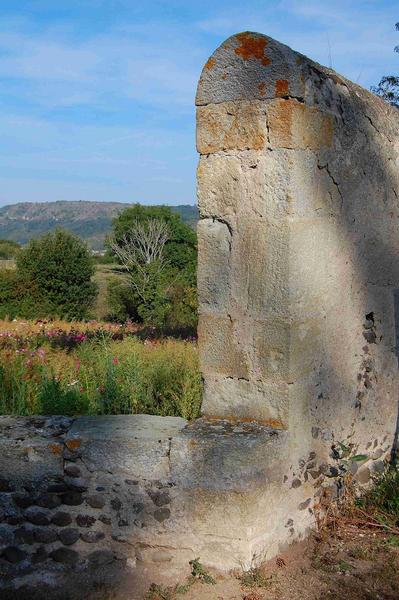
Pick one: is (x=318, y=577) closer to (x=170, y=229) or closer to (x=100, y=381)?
(x=100, y=381)

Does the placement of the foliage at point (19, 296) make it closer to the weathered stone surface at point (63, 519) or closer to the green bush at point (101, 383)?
the green bush at point (101, 383)

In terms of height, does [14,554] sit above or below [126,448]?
below

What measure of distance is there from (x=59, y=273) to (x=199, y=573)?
1753 cm

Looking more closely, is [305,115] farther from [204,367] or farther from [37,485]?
[37,485]

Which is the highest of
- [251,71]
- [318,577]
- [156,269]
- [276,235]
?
[251,71]

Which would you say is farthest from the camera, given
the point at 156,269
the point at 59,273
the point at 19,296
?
the point at 156,269

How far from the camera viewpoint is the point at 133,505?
298cm

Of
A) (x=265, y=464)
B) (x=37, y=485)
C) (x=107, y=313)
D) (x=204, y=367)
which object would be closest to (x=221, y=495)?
(x=265, y=464)

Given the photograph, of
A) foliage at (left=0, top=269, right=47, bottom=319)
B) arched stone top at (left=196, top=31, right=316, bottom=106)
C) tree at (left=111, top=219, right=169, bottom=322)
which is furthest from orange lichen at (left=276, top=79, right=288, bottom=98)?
tree at (left=111, top=219, right=169, bottom=322)

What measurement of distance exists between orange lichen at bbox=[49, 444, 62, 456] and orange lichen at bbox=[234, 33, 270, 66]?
6.98 ft

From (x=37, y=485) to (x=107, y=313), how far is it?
18.6m

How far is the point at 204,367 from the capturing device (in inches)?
131

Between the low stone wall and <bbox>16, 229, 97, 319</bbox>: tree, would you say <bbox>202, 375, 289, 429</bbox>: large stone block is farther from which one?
<bbox>16, 229, 97, 319</bbox>: tree

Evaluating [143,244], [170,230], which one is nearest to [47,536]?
[143,244]
